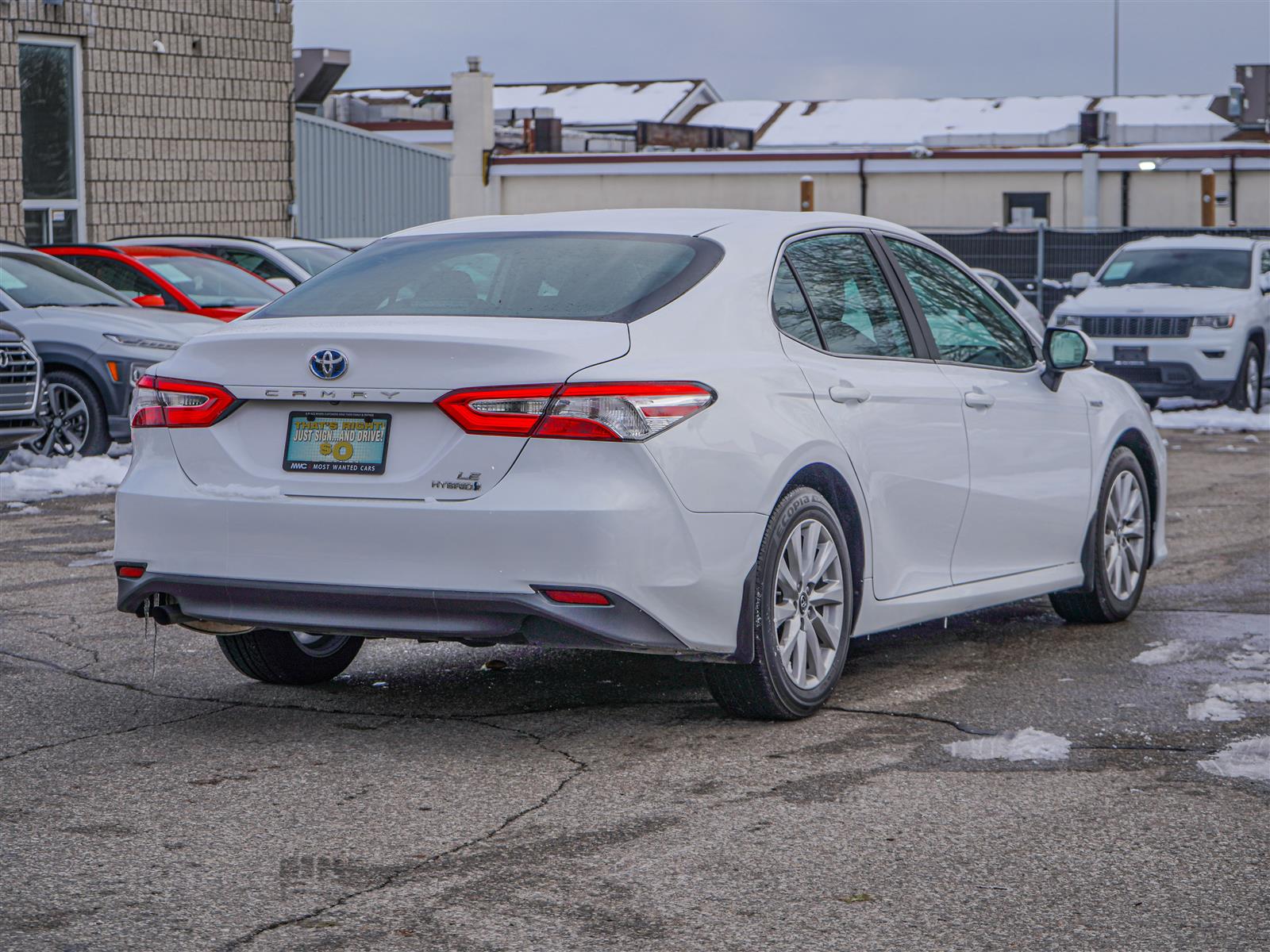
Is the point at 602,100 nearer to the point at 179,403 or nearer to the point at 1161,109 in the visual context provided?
the point at 1161,109

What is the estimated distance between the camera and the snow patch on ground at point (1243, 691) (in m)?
6.23

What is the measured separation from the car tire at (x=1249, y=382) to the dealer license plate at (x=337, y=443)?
51.4 ft

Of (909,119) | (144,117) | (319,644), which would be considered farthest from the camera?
(909,119)

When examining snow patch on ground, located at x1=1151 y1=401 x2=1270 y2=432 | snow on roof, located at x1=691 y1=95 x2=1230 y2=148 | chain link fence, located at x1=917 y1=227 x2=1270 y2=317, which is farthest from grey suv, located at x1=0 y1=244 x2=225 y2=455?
snow on roof, located at x1=691 y1=95 x2=1230 y2=148

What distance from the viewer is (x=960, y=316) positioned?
7.05 metres

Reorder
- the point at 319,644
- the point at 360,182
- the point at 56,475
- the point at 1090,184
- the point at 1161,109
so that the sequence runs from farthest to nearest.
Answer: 1. the point at 1161,109
2. the point at 1090,184
3. the point at 360,182
4. the point at 56,475
5. the point at 319,644

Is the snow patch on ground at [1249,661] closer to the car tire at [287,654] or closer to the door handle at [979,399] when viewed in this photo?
the door handle at [979,399]

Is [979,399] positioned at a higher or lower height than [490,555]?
higher

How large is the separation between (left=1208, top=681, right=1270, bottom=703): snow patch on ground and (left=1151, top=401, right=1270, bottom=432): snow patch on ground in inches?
490

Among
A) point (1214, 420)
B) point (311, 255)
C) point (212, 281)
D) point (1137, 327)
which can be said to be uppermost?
point (311, 255)

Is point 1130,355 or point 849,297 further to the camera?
point 1130,355

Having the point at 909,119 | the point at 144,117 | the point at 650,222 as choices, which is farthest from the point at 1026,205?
the point at 650,222

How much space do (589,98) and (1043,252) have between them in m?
40.5

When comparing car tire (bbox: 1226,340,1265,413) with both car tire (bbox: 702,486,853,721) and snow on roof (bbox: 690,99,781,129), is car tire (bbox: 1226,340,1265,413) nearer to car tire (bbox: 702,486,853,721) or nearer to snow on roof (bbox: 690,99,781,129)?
car tire (bbox: 702,486,853,721)
